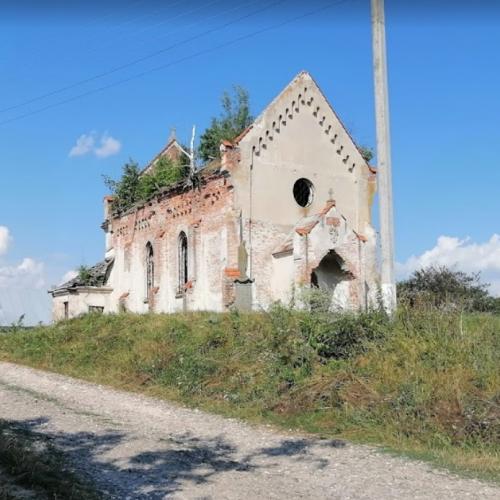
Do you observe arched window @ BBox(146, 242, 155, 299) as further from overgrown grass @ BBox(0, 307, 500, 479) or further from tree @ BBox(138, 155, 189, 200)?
overgrown grass @ BBox(0, 307, 500, 479)

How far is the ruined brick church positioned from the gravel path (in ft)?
40.7

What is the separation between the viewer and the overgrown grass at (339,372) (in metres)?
9.12

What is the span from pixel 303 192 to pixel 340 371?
52.5 feet

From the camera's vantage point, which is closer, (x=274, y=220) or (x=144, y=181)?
(x=274, y=220)

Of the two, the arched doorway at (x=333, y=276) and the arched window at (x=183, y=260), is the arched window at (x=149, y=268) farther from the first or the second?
the arched doorway at (x=333, y=276)

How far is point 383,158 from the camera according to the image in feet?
43.2

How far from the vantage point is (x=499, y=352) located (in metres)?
10.6

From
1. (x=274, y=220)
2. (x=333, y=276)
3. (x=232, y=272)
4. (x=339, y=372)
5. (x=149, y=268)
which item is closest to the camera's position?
(x=339, y=372)

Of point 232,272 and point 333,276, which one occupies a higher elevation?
point 232,272

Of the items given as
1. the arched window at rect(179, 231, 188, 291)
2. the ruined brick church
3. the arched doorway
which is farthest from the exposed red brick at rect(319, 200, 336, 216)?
the arched window at rect(179, 231, 188, 291)

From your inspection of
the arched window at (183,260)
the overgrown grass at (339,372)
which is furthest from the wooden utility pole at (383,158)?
the arched window at (183,260)

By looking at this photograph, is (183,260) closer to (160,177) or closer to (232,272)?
(232,272)

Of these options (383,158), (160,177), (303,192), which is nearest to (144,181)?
(160,177)

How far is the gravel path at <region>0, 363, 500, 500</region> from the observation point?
661 cm
